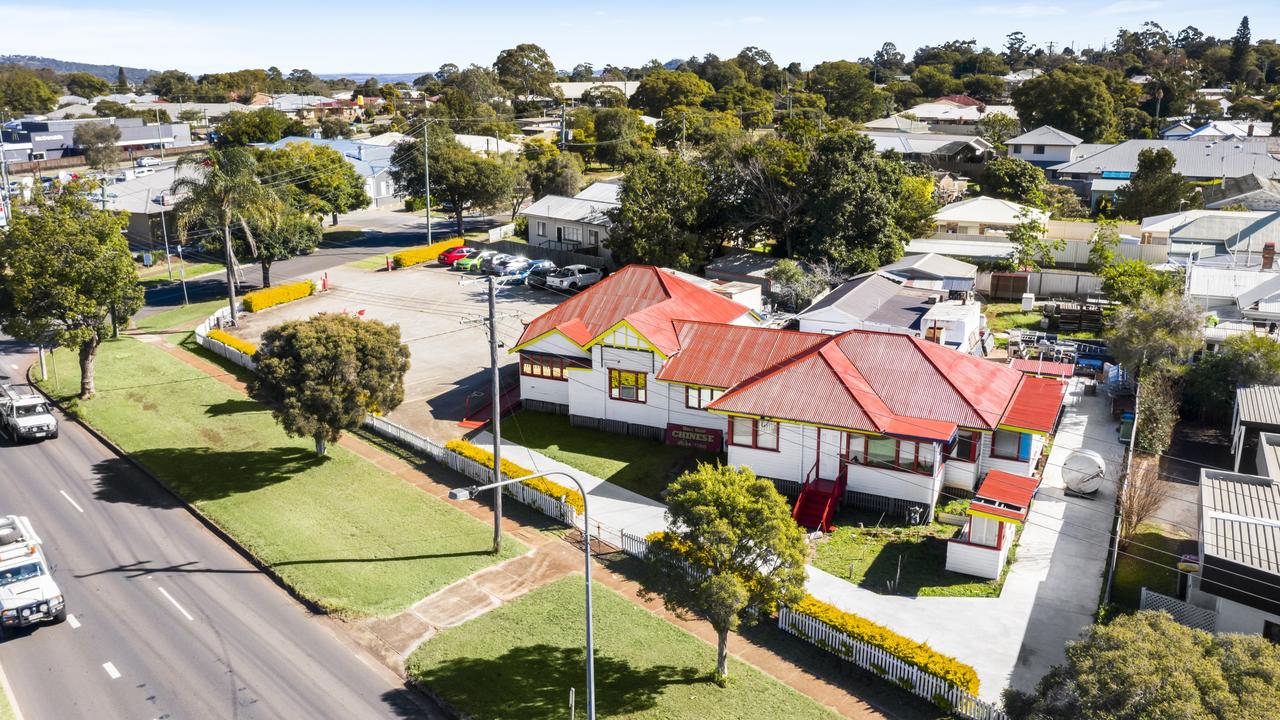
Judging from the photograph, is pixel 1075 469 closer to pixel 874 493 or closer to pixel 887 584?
pixel 874 493

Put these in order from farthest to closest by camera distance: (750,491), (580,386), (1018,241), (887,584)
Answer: (1018,241) → (580,386) → (887,584) → (750,491)

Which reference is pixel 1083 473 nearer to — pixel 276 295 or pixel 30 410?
pixel 30 410

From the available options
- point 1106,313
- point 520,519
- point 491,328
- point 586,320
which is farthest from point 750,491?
point 1106,313

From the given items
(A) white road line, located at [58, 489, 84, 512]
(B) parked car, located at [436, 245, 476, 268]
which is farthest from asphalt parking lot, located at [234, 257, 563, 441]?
(A) white road line, located at [58, 489, 84, 512]

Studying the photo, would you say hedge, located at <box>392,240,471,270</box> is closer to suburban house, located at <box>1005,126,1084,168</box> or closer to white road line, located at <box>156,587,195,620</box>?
white road line, located at <box>156,587,195,620</box>

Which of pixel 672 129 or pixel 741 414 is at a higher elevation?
pixel 672 129

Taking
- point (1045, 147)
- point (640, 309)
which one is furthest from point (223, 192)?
point (1045, 147)
